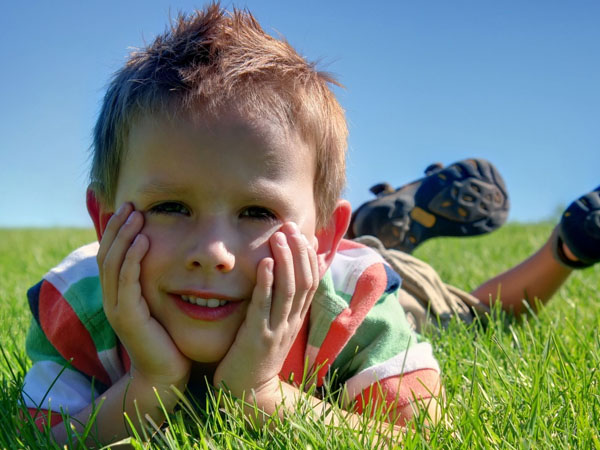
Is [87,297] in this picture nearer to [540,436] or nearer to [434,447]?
[434,447]

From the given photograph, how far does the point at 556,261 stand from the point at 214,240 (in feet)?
7.28

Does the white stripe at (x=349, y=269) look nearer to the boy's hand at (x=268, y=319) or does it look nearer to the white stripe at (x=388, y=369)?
the white stripe at (x=388, y=369)

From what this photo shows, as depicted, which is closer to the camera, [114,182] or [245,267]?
[245,267]

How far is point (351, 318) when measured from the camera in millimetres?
2170

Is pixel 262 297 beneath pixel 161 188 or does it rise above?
beneath

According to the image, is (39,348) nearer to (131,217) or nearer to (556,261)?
(131,217)

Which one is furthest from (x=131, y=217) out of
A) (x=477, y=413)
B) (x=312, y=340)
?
(x=477, y=413)

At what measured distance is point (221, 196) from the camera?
175 cm

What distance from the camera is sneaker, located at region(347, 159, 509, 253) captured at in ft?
12.2

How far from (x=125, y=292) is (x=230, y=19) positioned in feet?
3.30

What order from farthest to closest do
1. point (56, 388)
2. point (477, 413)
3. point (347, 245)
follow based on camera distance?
1. point (347, 245)
2. point (56, 388)
3. point (477, 413)

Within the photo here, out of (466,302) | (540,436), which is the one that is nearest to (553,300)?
(466,302)

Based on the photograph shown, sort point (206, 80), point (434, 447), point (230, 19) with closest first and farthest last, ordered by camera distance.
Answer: point (434, 447) → point (206, 80) → point (230, 19)

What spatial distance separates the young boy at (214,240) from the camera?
1781mm
